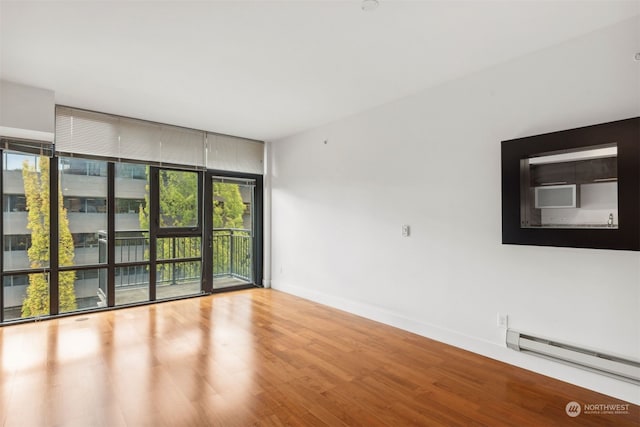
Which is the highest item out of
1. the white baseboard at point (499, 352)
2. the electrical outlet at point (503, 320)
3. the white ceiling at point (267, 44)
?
the white ceiling at point (267, 44)

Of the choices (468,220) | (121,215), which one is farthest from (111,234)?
(468,220)

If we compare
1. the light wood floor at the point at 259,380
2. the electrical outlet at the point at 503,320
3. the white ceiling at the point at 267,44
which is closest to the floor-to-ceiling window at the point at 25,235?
the light wood floor at the point at 259,380

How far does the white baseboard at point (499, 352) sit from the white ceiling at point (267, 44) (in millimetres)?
2642

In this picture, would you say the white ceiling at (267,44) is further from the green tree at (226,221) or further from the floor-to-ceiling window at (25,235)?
the green tree at (226,221)

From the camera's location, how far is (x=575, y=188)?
267cm

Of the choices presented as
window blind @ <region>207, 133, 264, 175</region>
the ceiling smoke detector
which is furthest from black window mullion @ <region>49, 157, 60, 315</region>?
the ceiling smoke detector

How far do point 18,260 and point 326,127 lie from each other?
14.3 feet

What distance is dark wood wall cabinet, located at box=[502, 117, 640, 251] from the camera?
2.35 meters

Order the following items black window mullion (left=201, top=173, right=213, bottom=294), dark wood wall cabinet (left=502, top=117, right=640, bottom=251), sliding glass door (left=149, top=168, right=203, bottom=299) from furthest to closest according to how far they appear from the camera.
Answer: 1. black window mullion (left=201, top=173, right=213, bottom=294)
2. sliding glass door (left=149, top=168, right=203, bottom=299)
3. dark wood wall cabinet (left=502, top=117, right=640, bottom=251)

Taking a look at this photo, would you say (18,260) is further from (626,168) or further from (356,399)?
(626,168)

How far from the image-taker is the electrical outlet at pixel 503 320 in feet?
10.1

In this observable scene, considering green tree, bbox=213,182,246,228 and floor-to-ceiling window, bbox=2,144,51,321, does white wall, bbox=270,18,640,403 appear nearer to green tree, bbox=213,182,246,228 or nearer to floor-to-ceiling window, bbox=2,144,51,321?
green tree, bbox=213,182,246,228

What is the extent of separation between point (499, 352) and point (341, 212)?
8.42 feet

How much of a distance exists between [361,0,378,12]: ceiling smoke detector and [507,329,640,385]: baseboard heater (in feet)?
9.52
